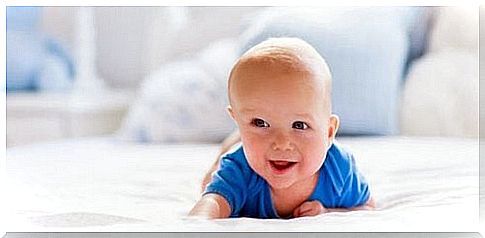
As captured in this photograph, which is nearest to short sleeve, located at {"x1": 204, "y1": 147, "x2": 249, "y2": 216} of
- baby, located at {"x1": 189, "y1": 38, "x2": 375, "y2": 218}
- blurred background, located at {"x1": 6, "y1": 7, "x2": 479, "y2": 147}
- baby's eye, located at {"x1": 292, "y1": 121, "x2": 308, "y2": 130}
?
baby, located at {"x1": 189, "y1": 38, "x2": 375, "y2": 218}

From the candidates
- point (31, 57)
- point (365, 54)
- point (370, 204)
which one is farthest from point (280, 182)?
point (31, 57)

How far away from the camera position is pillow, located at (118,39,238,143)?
1.72 meters

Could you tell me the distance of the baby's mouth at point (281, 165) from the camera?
1295mm

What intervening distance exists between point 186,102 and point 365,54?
380mm

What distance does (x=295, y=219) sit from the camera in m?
1.30

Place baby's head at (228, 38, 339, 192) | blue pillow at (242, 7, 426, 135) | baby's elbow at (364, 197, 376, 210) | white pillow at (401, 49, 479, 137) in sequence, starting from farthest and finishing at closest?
1. white pillow at (401, 49, 479, 137)
2. blue pillow at (242, 7, 426, 135)
3. baby's elbow at (364, 197, 376, 210)
4. baby's head at (228, 38, 339, 192)

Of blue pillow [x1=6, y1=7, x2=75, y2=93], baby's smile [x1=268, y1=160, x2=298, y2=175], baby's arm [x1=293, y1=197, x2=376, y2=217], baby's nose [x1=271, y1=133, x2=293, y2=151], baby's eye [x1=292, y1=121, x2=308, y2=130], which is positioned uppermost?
blue pillow [x1=6, y1=7, x2=75, y2=93]

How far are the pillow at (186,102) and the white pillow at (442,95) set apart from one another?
1.25 feet

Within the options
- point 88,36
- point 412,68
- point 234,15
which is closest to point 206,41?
point 234,15

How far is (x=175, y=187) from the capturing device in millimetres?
1501

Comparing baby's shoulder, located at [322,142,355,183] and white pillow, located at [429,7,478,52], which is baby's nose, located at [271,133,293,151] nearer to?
baby's shoulder, located at [322,142,355,183]

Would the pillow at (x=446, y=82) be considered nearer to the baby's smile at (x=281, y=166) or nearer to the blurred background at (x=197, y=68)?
the blurred background at (x=197, y=68)

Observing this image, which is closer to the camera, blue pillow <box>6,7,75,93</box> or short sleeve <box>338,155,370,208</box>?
short sleeve <box>338,155,370,208</box>

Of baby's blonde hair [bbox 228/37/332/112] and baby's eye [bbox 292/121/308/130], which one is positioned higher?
baby's blonde hair [bbox 228/37/332/112]
